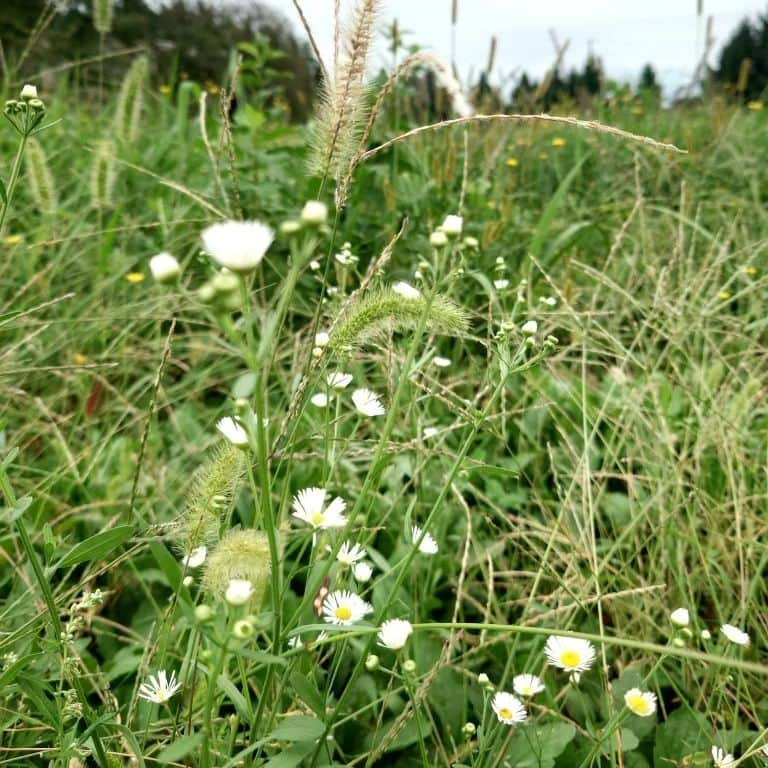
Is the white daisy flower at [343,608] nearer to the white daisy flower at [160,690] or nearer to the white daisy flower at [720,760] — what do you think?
the white daisy flower at [160,690]

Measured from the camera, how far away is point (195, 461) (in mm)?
1446

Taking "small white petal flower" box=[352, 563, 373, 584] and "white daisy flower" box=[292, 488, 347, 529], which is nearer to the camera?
"white daisy flower" box=[292, 488, 347, 529]

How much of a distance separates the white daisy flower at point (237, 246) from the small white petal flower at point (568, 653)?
57 cm

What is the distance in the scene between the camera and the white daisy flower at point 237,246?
16.7 inches


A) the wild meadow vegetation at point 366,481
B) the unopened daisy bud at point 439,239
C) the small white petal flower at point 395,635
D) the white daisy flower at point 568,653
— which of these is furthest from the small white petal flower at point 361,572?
the unopened daisy bud at point 439,239

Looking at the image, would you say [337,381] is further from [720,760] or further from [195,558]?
[720,760]

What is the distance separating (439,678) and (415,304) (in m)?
0.58

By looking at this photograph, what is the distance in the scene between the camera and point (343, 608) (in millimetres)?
740

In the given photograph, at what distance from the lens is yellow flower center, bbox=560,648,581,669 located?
2.61ft

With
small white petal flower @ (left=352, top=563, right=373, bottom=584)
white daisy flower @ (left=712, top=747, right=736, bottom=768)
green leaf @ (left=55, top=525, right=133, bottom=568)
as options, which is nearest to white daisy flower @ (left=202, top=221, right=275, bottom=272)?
green leaf @ (left=55, top=525, right=133, bottom=568)

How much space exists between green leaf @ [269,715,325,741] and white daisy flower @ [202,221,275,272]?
1.28 feet

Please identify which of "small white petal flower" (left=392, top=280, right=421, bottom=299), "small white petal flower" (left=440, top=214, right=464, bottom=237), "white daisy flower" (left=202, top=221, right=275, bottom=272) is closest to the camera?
"white daisy flower" (left=202, top=221, right=275, bottom=272)

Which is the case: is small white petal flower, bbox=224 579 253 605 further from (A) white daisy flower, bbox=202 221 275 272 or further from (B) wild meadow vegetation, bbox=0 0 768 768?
(A) white daisy flower, bbox=202 221 275 272

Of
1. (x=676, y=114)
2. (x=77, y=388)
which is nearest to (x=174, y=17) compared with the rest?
(x=676, y=114)
